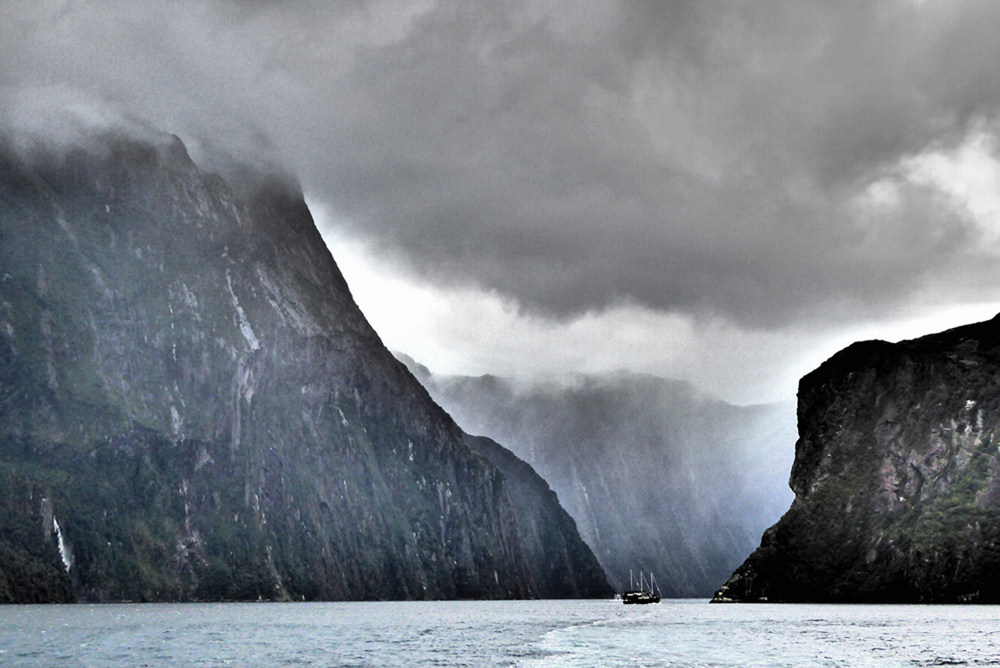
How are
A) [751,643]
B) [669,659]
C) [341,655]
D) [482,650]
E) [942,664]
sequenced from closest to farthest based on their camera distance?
[942,664]
[669,659]
[341,655]
[482,650]
[751,643]

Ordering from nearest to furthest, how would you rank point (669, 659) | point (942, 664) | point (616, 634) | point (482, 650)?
1. point (942, 664)
2. point (669, 659)
3. point (482, 650)
4. point (616, 634)

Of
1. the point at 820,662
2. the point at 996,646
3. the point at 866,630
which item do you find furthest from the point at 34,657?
the point at 866,630

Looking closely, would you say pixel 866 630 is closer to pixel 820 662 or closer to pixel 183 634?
pixel 820 662

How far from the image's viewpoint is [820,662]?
70.4 metres

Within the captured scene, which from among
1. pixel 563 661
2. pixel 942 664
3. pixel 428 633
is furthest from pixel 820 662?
pixel 428 633

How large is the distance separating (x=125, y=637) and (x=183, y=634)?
7.44 m

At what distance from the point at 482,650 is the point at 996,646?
136 feet

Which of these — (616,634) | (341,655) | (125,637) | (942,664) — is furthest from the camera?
(616,634)

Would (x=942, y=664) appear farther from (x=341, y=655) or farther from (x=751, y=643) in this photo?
(x=341, y=655)

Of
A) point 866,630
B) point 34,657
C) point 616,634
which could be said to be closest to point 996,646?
point 866,630

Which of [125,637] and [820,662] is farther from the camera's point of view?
[125,637]

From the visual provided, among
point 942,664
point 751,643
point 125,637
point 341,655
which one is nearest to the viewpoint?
point 942,664

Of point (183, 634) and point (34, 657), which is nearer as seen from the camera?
point (34, 657)

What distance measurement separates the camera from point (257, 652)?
81188 millimetres
